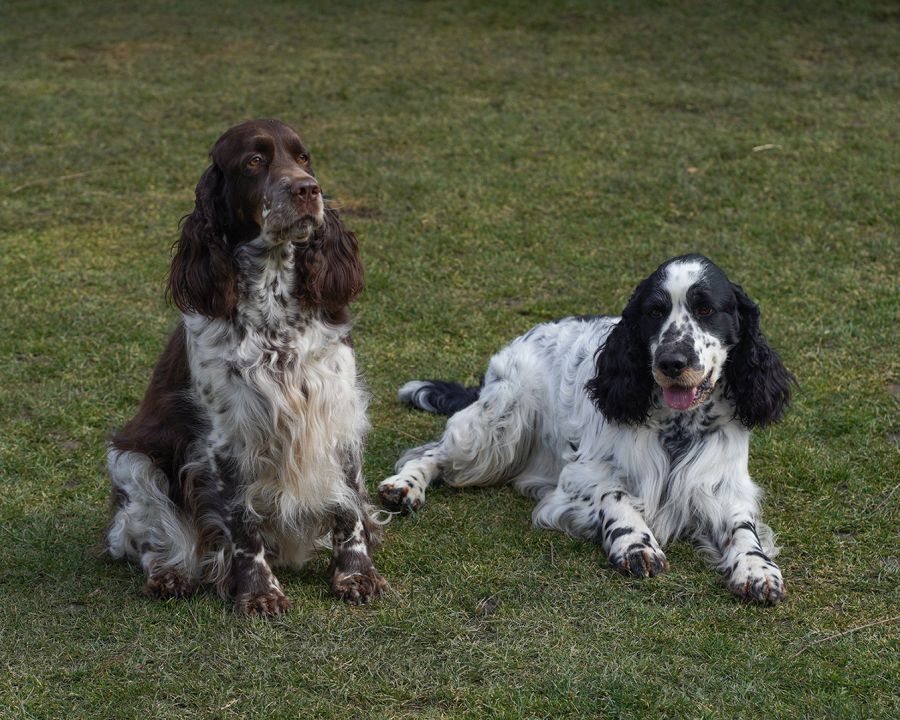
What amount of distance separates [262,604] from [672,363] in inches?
71.2

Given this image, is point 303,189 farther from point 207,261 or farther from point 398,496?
point 398,496

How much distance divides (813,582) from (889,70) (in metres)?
9.54

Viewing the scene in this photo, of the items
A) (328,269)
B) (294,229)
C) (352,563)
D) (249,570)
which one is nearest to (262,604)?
(249,570)

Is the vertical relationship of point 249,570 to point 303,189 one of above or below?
below

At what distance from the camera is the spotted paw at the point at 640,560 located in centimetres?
492

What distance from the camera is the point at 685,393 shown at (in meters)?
5.00

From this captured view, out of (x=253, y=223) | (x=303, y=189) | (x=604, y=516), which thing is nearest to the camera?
(x=303, y=189)

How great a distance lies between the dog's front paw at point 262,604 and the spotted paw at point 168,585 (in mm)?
240

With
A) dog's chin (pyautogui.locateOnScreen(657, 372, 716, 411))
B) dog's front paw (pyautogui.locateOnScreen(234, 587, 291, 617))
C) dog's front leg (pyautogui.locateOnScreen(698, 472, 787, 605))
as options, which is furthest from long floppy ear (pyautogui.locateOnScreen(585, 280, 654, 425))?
dog's front paw (pyautogui.locateOnScreen(234, 587, 291, 617))

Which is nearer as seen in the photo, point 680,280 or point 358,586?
point 358,586

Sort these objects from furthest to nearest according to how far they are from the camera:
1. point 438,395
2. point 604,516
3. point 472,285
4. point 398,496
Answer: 1. point 472,285
2. point 438,395
3. point 398,496
4. point 604,516

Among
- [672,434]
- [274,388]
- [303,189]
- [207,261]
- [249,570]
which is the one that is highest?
[303,189]

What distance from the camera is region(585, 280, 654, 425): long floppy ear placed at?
5.13 m

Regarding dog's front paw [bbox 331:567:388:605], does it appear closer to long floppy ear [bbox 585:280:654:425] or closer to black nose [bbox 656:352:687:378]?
long floppy ear [bbox 585:280:654:425]
